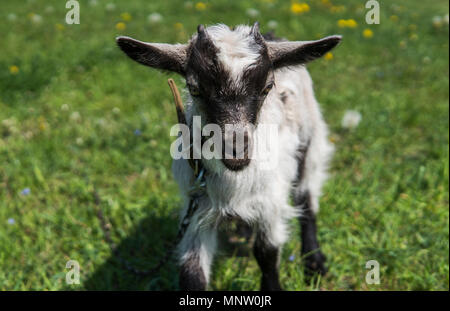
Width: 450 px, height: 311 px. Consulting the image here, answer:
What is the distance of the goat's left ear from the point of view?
90.3 inches

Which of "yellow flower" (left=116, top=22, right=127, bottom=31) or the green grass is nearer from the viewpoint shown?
the green grass

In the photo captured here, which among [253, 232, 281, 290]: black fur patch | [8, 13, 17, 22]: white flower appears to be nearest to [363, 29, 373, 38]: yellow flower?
[253, 232, 281, 290]: black fur patch

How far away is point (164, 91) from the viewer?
5398mm

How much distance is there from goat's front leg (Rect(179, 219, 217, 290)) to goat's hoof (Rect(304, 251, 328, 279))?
0.92 m

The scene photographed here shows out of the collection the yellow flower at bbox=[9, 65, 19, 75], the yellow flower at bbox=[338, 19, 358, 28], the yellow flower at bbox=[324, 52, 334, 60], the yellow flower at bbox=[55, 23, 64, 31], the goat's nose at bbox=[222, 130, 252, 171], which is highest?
the yellow flower at bbox=[55, 23, 64, 31]

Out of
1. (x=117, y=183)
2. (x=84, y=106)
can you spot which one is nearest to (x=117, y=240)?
(x=117, y=183)

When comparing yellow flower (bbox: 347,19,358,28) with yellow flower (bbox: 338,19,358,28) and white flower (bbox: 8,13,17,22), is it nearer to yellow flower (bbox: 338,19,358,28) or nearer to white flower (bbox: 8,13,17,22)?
yellow flower (bbox: 338,19,358,28)

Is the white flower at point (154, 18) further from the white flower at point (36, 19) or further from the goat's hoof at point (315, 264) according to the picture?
the goat's hoof at point (315, 264)

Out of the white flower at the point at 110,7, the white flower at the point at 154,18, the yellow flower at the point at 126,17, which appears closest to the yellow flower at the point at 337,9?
the white flower at the point at 154,18

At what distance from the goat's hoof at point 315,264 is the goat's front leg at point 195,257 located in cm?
92

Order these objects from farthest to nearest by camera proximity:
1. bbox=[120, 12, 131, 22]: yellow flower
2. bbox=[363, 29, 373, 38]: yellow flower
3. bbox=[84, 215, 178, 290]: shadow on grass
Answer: bbox=[120, 12, 131, 22]: yellow flower → bbox=[363, 29, 373, 38]: yellow flower → bbox=[84, 215, 178, 290]: shadow on grass

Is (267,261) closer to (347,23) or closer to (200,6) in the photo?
(347,23)
